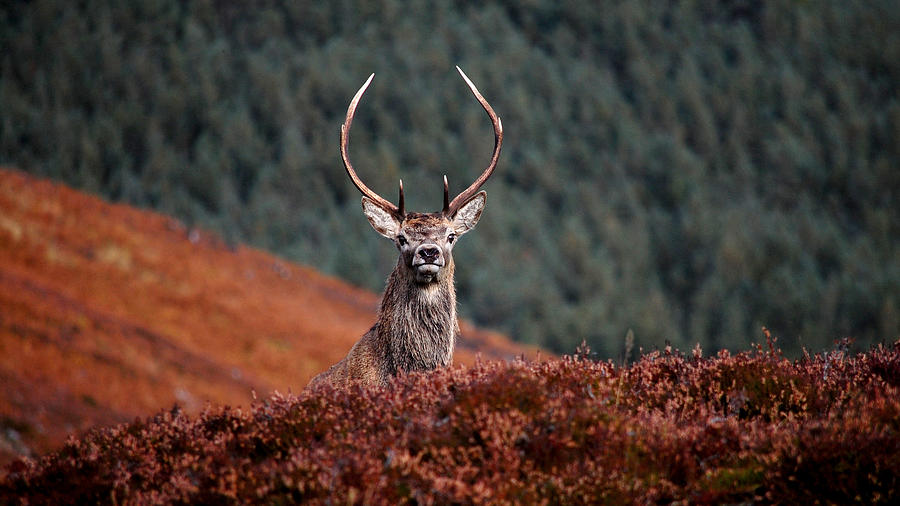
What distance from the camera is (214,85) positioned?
5628 cm

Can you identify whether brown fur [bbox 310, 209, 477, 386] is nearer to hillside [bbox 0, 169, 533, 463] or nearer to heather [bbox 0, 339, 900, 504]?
heather [bbox 0, 339, 900, 504]

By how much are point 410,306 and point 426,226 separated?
27.4 inches

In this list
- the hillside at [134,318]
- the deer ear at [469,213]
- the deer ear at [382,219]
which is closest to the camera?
the deer ear at [382,219]

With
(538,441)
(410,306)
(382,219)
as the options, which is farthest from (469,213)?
(538,441)

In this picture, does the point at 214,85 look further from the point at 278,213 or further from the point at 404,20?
the point at 404,20

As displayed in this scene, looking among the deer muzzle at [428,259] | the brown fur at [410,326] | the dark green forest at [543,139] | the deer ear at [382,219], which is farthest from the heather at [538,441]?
the dark green forest at [543,139]

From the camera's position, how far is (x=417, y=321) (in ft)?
28.0

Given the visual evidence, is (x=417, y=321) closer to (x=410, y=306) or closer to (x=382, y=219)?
(x=410, y=306)

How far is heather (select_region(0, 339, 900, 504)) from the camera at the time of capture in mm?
5422

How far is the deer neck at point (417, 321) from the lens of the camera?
8406mm

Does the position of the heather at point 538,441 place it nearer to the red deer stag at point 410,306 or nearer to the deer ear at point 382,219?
the red deer stag at point 410,306

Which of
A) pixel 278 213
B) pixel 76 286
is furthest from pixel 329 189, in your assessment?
pixel 76 286

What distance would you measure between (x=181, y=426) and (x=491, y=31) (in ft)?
219

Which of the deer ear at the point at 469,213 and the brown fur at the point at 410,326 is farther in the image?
the deer ear at the point at 469,213
